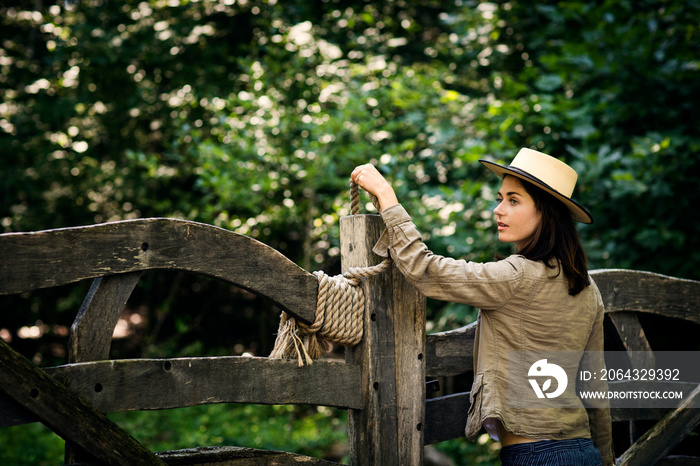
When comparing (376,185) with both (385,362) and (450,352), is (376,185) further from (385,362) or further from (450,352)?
(450,352)

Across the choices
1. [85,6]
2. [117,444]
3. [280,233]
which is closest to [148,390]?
[117,444]

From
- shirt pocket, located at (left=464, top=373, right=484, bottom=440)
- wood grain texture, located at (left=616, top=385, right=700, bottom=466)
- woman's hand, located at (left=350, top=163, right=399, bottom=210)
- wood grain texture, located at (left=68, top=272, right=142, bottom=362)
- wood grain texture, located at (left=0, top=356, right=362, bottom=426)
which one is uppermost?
woman's hand, located at (left=350, top=163, right=399, bottom=210)

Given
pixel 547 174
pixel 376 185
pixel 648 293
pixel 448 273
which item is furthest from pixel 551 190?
pixel 648 293

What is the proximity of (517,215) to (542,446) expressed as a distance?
0.69m

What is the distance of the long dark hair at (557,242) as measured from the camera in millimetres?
1844

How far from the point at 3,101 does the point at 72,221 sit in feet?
4.45

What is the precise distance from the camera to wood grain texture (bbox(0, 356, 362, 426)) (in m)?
1.50

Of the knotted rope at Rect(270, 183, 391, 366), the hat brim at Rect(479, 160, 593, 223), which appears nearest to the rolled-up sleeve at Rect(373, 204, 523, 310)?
the knotted rope at Rect(270, 183, 391, 366)

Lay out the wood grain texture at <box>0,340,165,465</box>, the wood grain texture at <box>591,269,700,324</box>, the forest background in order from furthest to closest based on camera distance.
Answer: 1. the forest background
2. the wood grain texture at <box>591,269,700,324</box>
3. the wood grain texture at <box>0,340,165,465</box>

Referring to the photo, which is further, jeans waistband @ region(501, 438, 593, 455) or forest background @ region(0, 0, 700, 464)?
forest background @ region(0, 0, 700, 464)

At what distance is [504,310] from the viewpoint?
5.96ft

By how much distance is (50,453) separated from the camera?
4848 millimetres

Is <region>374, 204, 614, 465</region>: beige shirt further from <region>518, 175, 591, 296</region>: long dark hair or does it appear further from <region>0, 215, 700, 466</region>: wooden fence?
<region>0, 215, 700, 466</region>: wooden fence

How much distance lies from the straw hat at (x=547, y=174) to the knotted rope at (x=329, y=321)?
0.46m
